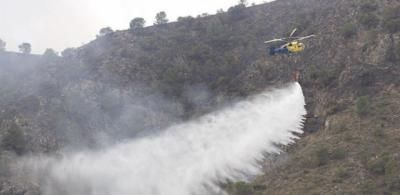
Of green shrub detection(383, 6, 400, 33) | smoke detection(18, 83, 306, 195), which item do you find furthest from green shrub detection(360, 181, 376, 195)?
green shrub detection(383, 6, 400, 33)

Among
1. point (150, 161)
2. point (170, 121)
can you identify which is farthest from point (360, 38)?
point (150, 161)

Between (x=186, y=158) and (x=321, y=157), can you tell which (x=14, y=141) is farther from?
(x=321, y=157)

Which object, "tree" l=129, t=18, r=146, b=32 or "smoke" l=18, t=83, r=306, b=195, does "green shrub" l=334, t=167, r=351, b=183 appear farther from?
"tree" l=129, t=18, r=146, b=32

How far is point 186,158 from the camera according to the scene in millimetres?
71188

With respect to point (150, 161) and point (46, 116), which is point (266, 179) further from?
point (46, 116)

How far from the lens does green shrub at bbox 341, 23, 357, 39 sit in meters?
86.4

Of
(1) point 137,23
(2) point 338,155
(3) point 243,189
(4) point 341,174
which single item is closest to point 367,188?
(4) point 341,174

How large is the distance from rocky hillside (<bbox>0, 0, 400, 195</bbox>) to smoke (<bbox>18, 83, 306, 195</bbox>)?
107 inches

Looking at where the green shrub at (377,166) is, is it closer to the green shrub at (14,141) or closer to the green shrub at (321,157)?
the green shrub at (321,157)

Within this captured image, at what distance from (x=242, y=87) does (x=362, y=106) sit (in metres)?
23.9

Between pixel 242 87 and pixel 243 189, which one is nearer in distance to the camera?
pixel 243 189

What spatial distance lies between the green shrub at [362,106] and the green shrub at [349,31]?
20048 millimetres

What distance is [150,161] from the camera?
7225 cm

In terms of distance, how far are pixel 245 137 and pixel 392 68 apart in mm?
23796
